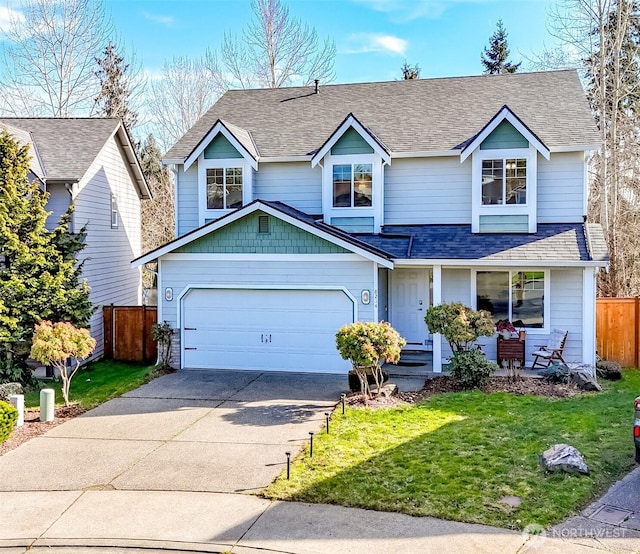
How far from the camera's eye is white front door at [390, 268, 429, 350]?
16453 millimetres

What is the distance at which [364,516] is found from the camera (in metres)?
6.86

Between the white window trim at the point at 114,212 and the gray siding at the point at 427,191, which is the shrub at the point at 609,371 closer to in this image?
the gray siding at the point at 427,191

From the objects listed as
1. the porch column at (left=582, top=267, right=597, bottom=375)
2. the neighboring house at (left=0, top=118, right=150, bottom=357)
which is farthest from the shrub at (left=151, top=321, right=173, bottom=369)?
the porch column at (left=582, top=267, right=597, bottom=375)

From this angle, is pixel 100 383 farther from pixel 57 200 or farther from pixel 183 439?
pixel 183 439

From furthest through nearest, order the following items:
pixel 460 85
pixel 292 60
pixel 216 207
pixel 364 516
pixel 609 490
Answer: pixel 292 60 → pixel 460 85 → pixel 216 207 → pixel 609 490 → pixel 364 516

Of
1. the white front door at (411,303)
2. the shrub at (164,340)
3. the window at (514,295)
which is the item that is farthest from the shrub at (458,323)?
the shrub at (164,340)

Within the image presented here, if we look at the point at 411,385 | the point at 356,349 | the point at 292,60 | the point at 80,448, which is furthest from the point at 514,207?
the point at 292,60

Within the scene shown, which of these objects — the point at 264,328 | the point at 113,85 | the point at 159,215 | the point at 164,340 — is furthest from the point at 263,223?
the point at 113,85

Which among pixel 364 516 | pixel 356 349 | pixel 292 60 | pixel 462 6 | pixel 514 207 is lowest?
pixel 364 516

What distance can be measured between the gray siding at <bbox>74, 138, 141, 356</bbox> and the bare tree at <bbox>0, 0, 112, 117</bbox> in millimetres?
9711

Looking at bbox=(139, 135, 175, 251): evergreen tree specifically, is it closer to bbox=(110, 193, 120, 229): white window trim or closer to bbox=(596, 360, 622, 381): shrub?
bbox=(110, 193, 120, 229): white window trim

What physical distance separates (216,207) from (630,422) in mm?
12007

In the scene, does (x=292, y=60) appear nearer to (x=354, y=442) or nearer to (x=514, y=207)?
(x=514, y=207)

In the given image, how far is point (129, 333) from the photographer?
17.4m
